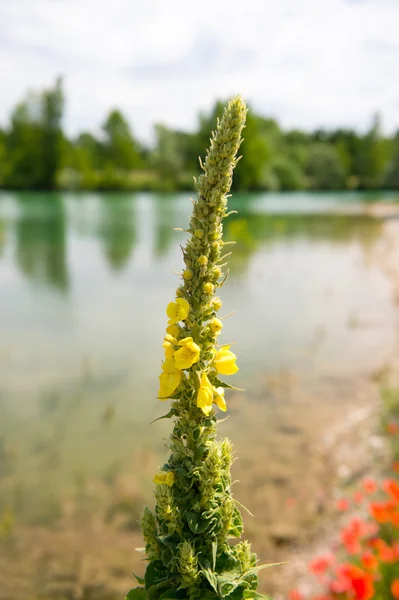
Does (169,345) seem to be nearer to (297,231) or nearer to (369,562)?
(369,562)

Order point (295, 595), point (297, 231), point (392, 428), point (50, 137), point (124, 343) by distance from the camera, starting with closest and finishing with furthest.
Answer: point (295, 595)
point (392, 428)
point (124, 343)
point (297, 231)
point (50, 137)

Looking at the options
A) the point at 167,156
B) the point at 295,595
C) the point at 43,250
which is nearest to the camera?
the point at 295,595

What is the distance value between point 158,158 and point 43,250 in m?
64.5

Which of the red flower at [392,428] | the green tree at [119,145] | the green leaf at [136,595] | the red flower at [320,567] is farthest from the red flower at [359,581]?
the green tree at [119,145]

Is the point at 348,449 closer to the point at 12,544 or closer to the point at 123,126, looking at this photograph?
the point at 12,544

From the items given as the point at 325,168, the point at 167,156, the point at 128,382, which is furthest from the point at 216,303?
the point at 325,168

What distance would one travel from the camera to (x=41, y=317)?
1545 centimetres

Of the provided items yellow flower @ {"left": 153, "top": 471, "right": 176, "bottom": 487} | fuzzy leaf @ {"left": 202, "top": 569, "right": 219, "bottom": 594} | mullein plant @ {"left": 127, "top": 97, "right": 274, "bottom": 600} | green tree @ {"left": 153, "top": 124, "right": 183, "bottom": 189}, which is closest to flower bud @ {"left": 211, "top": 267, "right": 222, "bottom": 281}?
mullein plant @ {"left": 127, "top": 97, "right": 274, "bottom": 600}

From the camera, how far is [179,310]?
5.40 feet

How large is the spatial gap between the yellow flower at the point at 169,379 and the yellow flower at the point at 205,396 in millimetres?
85

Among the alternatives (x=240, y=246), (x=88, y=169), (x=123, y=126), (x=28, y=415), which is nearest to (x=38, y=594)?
(x=28, y=415)

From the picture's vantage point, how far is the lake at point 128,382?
6.95 meters

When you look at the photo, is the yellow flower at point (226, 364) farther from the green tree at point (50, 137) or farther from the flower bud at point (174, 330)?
the green tree at point (50, 137)

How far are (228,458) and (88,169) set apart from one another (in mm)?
95246
